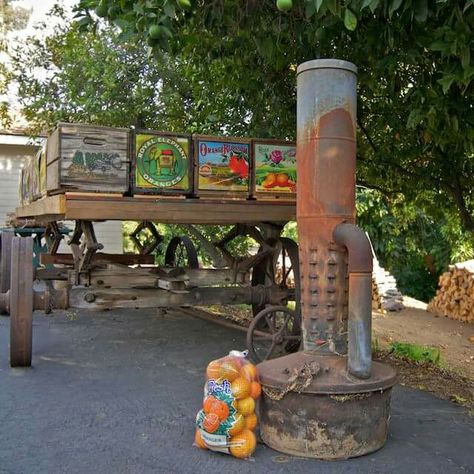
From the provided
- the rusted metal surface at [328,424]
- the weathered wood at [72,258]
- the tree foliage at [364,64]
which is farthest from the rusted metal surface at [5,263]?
the rusted metal surface at [328,424]

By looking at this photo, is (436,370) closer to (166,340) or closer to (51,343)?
(166,340)

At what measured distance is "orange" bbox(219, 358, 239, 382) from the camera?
3652 mm

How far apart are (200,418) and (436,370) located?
3.45 meters

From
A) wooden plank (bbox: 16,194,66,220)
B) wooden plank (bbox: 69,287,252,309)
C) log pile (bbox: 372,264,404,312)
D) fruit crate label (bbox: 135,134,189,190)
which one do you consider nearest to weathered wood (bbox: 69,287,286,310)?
Result: wooden plank (bbox: 69,287,252,309)

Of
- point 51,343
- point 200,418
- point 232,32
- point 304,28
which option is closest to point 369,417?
point 200,418

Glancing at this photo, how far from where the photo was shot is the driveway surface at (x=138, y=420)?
3.52 m

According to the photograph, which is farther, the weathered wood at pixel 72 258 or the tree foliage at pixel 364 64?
the weathered wood at pixel 72 258

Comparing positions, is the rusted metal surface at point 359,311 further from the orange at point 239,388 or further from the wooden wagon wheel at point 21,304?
the wooden wagon wheel at point 21,304

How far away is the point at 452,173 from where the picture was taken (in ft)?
20.8

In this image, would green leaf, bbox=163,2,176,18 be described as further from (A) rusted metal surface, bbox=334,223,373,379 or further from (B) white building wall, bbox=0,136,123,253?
(B) white building wall, bbox=0,136,123,253

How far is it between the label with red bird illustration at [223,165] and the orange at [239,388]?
7.73ft

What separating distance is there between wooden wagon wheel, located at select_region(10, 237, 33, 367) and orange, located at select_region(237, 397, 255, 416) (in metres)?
2.76

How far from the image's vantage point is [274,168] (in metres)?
5.94

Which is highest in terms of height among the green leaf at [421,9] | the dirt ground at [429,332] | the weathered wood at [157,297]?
A: the green leaf at [421,9]
